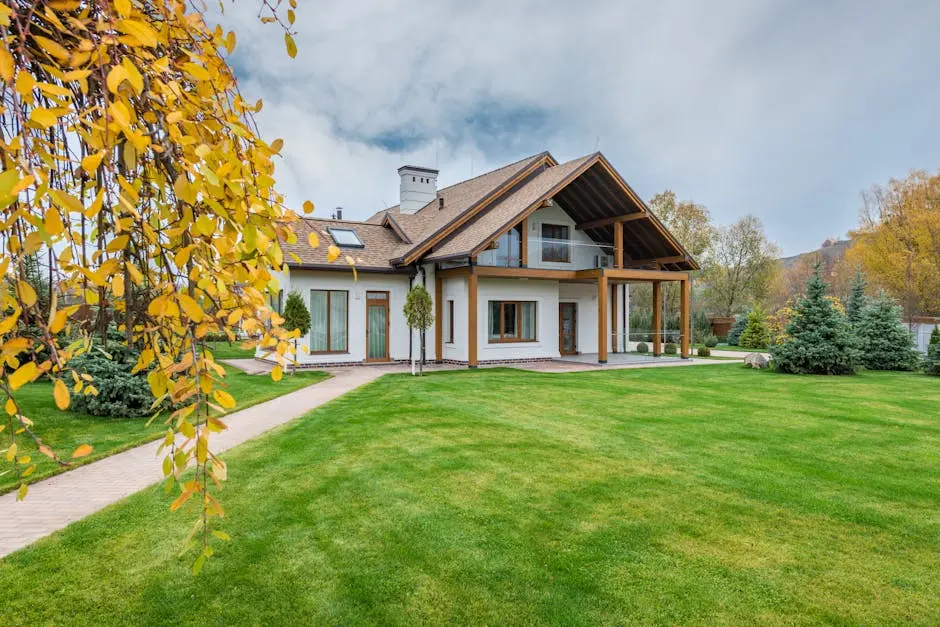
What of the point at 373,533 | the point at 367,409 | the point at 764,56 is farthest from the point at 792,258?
the point at 373,533

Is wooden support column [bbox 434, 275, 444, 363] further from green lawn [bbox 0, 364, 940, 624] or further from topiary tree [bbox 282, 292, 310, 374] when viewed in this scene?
green lawn [bbox 0, 364, 940, 624]

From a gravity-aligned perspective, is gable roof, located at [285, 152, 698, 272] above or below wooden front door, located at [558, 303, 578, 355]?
above

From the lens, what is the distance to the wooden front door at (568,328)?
21.0 metres

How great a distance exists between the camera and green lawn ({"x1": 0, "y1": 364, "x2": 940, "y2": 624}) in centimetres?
334

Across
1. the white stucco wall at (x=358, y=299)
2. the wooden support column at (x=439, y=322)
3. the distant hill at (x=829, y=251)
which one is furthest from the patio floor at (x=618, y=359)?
the distant hill at (x=829, y=251)

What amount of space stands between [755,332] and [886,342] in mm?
9503

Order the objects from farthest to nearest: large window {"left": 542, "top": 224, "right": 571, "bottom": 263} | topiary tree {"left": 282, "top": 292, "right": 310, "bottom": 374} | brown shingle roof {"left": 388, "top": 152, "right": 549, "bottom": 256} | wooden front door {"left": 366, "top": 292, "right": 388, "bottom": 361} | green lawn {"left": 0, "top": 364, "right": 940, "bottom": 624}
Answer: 1. large window {"left": 542, "top": 224, "right": 571, "bottom": 263}
2. brown shingle roof {"left": 388, "top": 152, "right": 549, "bottom": 256}
3. wooden front door {"left": 366, "top": 292, "right": 388, "bottom": 361}
4. topiary tree {"left": 282, "top": 292, "right": 310, "bottom": 374}
5. green lawn {"left": 0, "top": 364, "right": 940, "bottom": 624}

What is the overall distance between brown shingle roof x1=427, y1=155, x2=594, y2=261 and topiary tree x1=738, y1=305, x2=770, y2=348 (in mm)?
14877

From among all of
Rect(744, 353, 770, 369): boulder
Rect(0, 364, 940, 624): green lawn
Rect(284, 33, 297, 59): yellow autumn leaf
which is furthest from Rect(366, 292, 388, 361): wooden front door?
Rect(284, 33, 297, 59): yellow autumn leaf

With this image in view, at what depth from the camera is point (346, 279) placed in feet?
55.3

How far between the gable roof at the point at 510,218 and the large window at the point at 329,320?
47.1 inches

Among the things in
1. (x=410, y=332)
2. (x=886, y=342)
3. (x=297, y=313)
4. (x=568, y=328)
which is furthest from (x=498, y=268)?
(x=886, y=342)

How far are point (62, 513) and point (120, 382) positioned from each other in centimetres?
436

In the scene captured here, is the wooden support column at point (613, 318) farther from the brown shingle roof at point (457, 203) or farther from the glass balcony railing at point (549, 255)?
the brown shingle roof at point (457, 203)
